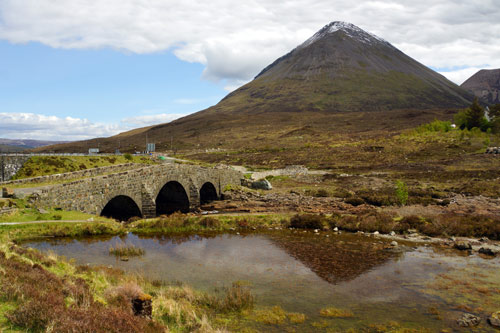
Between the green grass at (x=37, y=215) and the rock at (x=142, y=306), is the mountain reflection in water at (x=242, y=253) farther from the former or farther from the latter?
the rock at (x=142, y=306)

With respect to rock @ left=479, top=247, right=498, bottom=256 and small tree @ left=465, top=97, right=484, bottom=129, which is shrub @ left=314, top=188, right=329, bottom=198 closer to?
rock @ left=479, top=247, right=498, bottom=256

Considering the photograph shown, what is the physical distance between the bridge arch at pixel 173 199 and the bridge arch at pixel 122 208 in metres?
5.41

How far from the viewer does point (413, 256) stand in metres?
22.3

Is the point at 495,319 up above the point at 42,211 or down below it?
below

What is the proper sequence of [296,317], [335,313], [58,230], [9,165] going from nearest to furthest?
[296,317]
[335,313]
[58,230]
[9,165]

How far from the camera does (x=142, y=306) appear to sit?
11.2m

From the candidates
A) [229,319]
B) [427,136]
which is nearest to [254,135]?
[427,136]

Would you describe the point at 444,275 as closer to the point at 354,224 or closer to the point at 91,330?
the point at 354,224

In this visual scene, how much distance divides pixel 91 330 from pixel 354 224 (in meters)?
25.2

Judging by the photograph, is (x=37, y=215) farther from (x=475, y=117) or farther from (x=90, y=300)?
(x=475, y=117)

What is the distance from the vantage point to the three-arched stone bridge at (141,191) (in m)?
25.2

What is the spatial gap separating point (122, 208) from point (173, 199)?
8.32 metres

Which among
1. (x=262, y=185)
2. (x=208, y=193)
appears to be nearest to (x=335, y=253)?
(x=208, y=193)

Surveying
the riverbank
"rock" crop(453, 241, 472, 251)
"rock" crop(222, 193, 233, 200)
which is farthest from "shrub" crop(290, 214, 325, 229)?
"rock" crop(222, 193, 233, 200)
